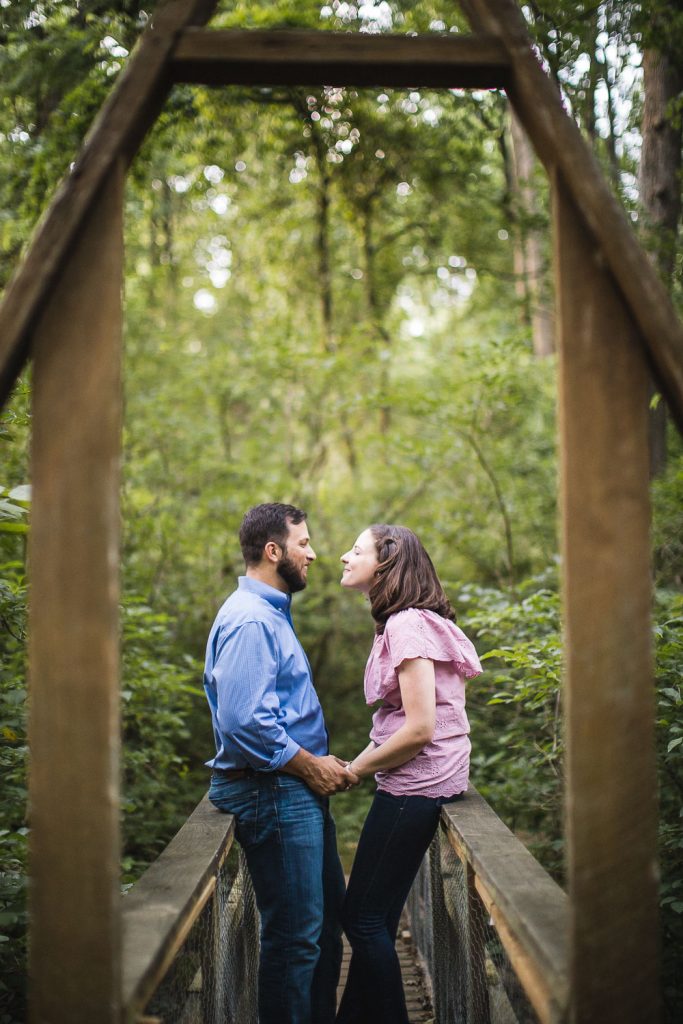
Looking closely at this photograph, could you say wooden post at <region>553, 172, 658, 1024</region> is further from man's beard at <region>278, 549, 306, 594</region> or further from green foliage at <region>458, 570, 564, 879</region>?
green foliage at <region>458, 570, 564, 879</region>

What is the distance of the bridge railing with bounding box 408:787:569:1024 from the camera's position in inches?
68.4

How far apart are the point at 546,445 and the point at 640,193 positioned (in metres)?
4.09

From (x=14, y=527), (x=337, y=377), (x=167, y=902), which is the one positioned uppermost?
(x=337, y=377)

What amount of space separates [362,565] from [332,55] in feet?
5.28

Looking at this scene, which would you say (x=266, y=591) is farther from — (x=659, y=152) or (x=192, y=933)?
(x=659, y=152)

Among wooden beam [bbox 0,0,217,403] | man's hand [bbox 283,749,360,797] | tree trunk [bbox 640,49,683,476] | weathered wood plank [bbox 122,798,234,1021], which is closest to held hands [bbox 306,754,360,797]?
man's hand [bbox 283,749,360,797]

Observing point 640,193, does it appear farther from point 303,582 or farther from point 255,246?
point 255,246

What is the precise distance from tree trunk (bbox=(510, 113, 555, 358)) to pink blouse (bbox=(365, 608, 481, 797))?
6.79 metres

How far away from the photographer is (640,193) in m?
5.66

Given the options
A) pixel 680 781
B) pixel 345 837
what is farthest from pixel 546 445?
pixel 680 781

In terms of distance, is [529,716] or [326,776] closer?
[326,776]

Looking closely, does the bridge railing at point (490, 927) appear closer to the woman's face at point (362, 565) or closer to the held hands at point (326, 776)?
the held hands at point (326, 776)

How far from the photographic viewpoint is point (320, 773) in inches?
101

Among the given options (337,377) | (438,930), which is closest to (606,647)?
(438,930)
